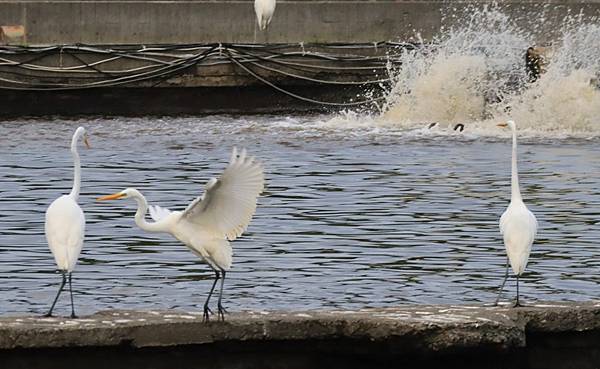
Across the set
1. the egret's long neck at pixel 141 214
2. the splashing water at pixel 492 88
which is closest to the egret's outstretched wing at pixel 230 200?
the egret's long neck at pixel 141 214

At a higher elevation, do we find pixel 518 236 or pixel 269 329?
pixel 518 236

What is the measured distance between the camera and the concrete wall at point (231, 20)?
28.1m

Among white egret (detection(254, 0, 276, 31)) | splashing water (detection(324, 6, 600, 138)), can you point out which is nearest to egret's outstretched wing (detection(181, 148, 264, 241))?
splashing water (detection(324, 6, 600, 138))

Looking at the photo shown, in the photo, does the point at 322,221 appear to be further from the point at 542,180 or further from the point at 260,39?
the point at 260,39

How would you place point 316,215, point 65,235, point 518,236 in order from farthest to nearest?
point 316,215 → point 518,236 → point 65,235

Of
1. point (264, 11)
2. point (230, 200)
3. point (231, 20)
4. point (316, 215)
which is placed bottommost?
point (316, 215)

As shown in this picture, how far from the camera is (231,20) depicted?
2900 cm

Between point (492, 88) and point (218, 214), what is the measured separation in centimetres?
1666

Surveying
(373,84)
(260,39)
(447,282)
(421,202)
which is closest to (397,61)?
(373,84)

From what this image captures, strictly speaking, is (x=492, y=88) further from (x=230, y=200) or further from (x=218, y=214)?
(x=230, y=200)

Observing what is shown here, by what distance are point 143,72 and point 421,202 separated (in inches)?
418

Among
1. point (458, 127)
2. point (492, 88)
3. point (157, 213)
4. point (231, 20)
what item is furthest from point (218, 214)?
A: point (231, 20)

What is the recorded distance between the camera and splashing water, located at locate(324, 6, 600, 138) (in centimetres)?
2394

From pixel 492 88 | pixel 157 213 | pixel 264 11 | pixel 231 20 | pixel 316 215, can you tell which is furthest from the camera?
pixel 231 20
